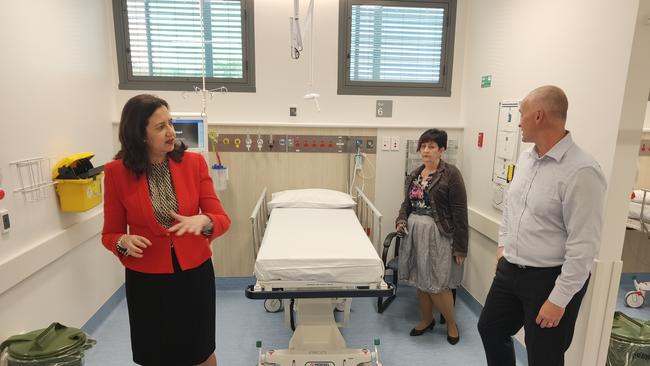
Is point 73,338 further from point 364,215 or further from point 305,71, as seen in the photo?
point 305,71

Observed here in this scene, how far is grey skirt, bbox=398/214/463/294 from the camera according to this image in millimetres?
2818

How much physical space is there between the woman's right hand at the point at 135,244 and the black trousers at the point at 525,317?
1613 mm

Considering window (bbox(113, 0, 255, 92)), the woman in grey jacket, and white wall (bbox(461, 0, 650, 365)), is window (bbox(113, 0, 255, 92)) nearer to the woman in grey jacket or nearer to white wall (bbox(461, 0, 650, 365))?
the woman in grey jacket

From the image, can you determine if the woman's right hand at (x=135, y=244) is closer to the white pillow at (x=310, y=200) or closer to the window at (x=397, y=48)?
the white pillow at (x=310, y=200)

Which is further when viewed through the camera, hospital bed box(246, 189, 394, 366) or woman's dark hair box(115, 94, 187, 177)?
hospital bed box(246, 189, 394, 366)

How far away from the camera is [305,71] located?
3600 mm

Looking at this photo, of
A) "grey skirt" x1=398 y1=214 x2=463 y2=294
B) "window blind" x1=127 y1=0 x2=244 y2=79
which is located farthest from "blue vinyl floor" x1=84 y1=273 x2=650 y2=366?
"window blind" x1=127 y1=0 x2=244 y2=79

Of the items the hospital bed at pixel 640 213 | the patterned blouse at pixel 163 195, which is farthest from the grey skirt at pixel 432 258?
the patterned blouse at pixel 163 195

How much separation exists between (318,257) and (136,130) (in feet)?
3.42

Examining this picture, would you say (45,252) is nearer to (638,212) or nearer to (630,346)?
(630,346)

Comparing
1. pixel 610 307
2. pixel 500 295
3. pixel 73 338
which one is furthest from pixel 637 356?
pixel 73 338

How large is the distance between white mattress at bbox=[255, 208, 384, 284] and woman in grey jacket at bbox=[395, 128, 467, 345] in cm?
54

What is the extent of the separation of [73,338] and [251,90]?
7.48ft

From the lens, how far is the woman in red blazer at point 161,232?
1672mm
